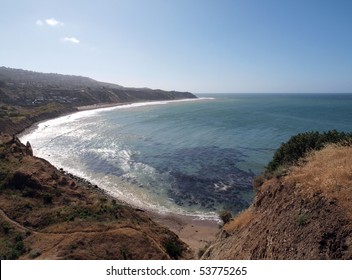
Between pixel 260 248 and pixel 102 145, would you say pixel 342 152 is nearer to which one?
pixel 260 248

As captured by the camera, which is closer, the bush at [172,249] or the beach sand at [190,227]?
the bush at [172,249]

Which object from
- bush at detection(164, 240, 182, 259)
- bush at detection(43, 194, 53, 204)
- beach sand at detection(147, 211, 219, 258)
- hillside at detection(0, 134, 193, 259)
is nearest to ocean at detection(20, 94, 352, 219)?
beach sand at detection(147, 211, 219, 258)

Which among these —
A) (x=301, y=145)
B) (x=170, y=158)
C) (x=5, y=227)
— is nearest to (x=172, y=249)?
(x=301, y=145)

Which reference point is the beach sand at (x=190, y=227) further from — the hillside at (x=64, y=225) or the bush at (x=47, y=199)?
the bush at (x=47, y=199)

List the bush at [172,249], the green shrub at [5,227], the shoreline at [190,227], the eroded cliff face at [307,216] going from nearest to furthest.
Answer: the eroded cliff face at [307,216] → the green shrub at [5,227] → the bush at [172,249] → the shoreline at [190,227]

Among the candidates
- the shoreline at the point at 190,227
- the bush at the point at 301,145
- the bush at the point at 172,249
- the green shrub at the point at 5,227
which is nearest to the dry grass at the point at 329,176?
the bush at the point at 301,145

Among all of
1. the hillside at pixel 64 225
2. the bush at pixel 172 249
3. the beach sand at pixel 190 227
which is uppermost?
the hillside at pixel 64 225
